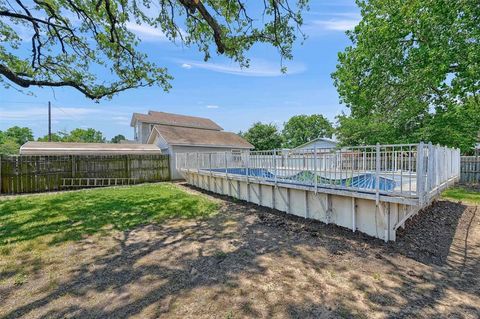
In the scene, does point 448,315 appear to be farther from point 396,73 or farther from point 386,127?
point 386,127

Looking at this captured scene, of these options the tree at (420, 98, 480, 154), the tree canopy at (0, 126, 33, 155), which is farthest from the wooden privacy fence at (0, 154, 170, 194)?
the tree canopy at (0, 126, 33, 155)

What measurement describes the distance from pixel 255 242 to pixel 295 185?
7.25 ft

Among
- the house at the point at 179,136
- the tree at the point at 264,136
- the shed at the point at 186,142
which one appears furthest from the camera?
the tree at the point at 264,136

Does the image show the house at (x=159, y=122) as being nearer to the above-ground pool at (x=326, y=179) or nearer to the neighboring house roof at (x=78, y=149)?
the neighboring house roof at (x=78, y=149)

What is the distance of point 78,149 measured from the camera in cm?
1501

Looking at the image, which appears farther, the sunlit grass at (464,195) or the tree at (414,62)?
the sunlit grass at (464,195)

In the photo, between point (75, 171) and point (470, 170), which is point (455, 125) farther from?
point (75, 171)

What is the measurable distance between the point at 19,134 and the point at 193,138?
56.0m

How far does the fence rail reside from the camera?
4516 millimetres

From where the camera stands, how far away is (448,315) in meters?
2.78

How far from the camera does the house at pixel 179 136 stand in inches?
667

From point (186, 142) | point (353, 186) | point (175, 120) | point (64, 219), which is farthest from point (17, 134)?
point (353, 186)

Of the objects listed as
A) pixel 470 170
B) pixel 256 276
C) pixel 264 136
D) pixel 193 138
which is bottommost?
pixel 256 276

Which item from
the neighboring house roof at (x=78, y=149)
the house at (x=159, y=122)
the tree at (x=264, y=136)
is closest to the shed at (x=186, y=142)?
the neighboring house roof at (x=78, y=149)
